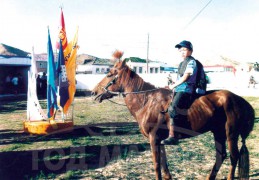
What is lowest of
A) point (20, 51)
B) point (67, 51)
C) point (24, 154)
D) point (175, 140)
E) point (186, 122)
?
point (24, 154)

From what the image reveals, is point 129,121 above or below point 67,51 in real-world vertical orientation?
below

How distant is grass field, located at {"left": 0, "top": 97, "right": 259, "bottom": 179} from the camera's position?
6.36m

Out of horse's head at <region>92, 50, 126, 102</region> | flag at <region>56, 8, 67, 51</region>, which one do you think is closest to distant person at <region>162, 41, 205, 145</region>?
horse's head at <region>92, 50, 126, 102</region>

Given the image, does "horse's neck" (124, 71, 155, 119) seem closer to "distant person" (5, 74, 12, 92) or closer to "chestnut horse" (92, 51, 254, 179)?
"chestnut horse" (92, 51, 254, 179)

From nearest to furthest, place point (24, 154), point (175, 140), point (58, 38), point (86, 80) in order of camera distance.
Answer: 1. point (175, 140)
2. point (24, 154)
3. point (58, 38)
4. point (86, 80)

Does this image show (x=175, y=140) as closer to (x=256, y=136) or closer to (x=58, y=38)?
(x=256, y=136)

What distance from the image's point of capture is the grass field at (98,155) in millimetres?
6355

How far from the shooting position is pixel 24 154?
7.84m

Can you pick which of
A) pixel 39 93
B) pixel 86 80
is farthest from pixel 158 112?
A: pixel 86 80

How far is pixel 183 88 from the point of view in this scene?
5559 mm

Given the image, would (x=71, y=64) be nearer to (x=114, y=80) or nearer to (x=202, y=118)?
(x=114, y=80)

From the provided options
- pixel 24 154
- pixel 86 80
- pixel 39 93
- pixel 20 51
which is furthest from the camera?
pixel 20 51

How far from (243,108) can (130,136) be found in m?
5.33

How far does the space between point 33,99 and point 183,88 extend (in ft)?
24.4
